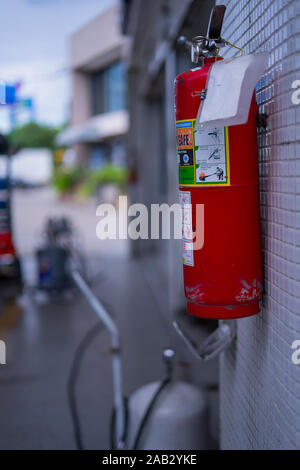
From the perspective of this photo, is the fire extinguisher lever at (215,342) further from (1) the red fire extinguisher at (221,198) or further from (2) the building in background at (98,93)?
(2) the building in background at (98,93)

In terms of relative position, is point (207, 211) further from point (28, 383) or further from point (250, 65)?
point (28, 383)

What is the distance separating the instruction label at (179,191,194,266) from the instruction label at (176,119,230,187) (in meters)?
0.06

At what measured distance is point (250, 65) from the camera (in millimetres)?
1500

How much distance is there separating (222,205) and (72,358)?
292 centimetres

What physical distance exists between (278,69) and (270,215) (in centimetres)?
47

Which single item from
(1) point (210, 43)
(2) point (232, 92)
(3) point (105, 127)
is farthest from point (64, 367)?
(3) point (105, 127)

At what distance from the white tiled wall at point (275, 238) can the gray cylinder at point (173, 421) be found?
35cm

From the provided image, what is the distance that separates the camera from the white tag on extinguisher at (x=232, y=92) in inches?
57.9

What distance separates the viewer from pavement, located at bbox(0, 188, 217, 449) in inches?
120

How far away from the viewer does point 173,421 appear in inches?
91.0

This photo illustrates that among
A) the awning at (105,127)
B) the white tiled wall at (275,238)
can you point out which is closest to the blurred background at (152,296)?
the white tiled wall at (275,238)

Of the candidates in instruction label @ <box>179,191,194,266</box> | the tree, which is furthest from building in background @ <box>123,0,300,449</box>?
the tree

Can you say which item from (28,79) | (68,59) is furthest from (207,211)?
(68,59)

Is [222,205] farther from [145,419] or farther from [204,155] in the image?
[145,419]
